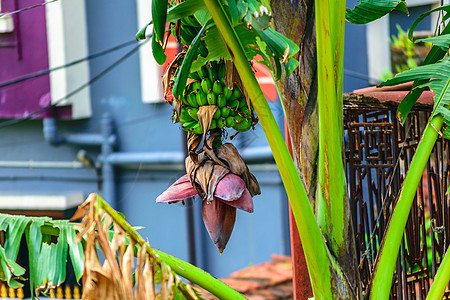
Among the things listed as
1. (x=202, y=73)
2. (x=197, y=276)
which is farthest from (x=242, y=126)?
(x=197, y=276)

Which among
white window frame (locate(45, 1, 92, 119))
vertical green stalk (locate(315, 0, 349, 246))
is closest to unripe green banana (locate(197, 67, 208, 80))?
vertical green stalk (locate(315, 0, 349, 246))

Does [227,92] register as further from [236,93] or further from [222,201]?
[222,201]

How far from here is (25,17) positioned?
358 centimetres

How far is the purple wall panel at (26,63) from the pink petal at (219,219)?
2.84 meters

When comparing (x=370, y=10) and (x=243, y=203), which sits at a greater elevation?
(x=370, y=10)

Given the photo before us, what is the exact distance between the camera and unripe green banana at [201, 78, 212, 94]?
1.04m

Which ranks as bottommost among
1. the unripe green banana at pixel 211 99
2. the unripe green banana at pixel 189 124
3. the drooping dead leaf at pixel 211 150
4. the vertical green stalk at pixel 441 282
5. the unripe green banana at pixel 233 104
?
the vertical green stalk at pixel 441 282

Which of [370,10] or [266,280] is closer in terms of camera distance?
[370,10]

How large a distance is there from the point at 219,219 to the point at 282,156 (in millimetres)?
170

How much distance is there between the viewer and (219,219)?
102 centimetres

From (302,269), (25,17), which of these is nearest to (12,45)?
(25,17)

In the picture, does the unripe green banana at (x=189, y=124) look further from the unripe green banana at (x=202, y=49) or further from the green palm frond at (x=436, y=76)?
the green palm frond at (x=436, y=76)

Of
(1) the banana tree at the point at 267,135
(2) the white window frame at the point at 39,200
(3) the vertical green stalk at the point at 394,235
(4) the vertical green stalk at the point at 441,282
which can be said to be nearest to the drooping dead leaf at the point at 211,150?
(1) the banana tree at the point at 267,135

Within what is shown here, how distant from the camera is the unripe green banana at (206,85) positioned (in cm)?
104
